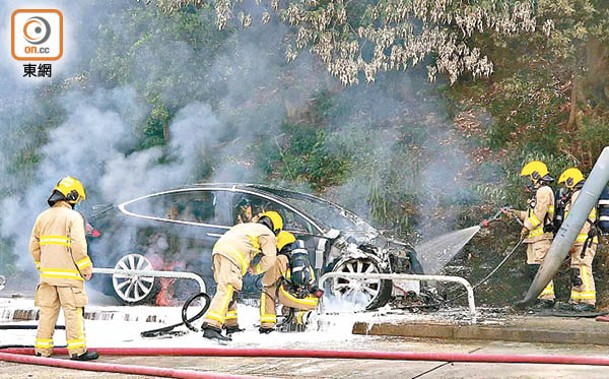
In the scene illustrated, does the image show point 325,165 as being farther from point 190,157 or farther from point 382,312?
point 382,312

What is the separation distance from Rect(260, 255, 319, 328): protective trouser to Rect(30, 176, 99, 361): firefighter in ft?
7.09

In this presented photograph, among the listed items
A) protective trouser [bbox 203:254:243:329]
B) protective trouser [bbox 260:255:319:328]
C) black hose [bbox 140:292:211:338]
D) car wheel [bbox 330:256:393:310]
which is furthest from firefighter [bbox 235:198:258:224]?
Result: protective trouser [bbox 203:254:243:329]

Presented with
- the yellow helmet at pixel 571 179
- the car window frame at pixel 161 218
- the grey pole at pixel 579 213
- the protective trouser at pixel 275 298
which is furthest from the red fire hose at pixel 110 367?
the yellow helmet at pixel 571 179

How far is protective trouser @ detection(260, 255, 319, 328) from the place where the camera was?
9727 millimetres

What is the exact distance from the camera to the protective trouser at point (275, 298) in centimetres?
973

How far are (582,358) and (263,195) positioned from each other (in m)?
5.98

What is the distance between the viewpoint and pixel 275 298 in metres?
9.77

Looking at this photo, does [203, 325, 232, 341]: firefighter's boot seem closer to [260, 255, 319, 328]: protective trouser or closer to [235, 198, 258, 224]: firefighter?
[260, 255, 319, 328]: protective trouser

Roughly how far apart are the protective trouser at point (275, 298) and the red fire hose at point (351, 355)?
164cm

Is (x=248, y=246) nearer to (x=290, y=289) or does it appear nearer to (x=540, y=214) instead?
(x=290, y=289)

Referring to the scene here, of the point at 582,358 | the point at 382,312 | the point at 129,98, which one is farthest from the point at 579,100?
the point at 582,358

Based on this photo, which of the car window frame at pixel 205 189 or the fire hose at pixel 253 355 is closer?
the fire hose at pixel 253 355

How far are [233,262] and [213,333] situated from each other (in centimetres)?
68

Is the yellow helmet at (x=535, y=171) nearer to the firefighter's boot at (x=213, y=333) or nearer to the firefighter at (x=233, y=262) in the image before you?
the firefighter at (x=233, y=262)
